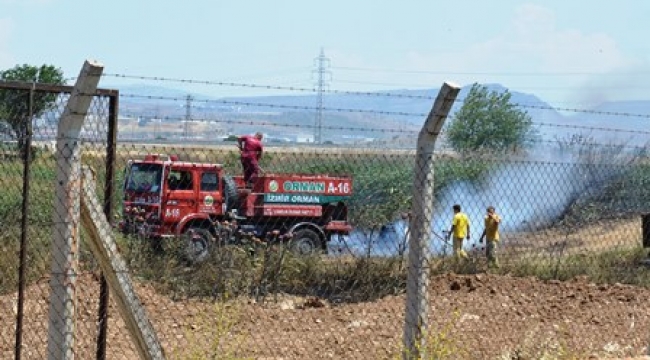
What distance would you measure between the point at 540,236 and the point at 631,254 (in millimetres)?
2003

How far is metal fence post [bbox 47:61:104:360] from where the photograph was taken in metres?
5.34

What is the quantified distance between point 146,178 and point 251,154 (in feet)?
7.48

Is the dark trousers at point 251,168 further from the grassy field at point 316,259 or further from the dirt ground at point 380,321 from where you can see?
the dirt ground at point 380,321

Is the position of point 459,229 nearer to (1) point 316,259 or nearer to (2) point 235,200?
(2) point 235,200

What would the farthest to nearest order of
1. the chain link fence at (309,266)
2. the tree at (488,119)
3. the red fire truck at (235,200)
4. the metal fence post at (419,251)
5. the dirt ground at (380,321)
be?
the tree at (488,119)
the red fire truck at (235,200)
the dirt ground at (380,321)
the chain link fence at (309,266)
the metal fence post at (419,251)

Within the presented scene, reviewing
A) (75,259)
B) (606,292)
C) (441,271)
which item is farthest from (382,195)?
(75,259)

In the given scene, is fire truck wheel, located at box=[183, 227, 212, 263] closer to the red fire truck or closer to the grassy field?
the grassy field

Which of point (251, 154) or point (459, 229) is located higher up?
point (251, 154)

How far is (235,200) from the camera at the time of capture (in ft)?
72.1

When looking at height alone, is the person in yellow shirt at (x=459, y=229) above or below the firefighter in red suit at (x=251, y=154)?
below

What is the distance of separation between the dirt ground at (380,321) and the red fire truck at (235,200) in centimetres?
618

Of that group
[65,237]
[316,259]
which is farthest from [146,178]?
[65,237]

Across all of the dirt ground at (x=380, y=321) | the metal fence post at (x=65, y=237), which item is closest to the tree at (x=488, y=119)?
the dirt ground at (x=380, y=321)

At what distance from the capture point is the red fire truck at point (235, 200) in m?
20.8
